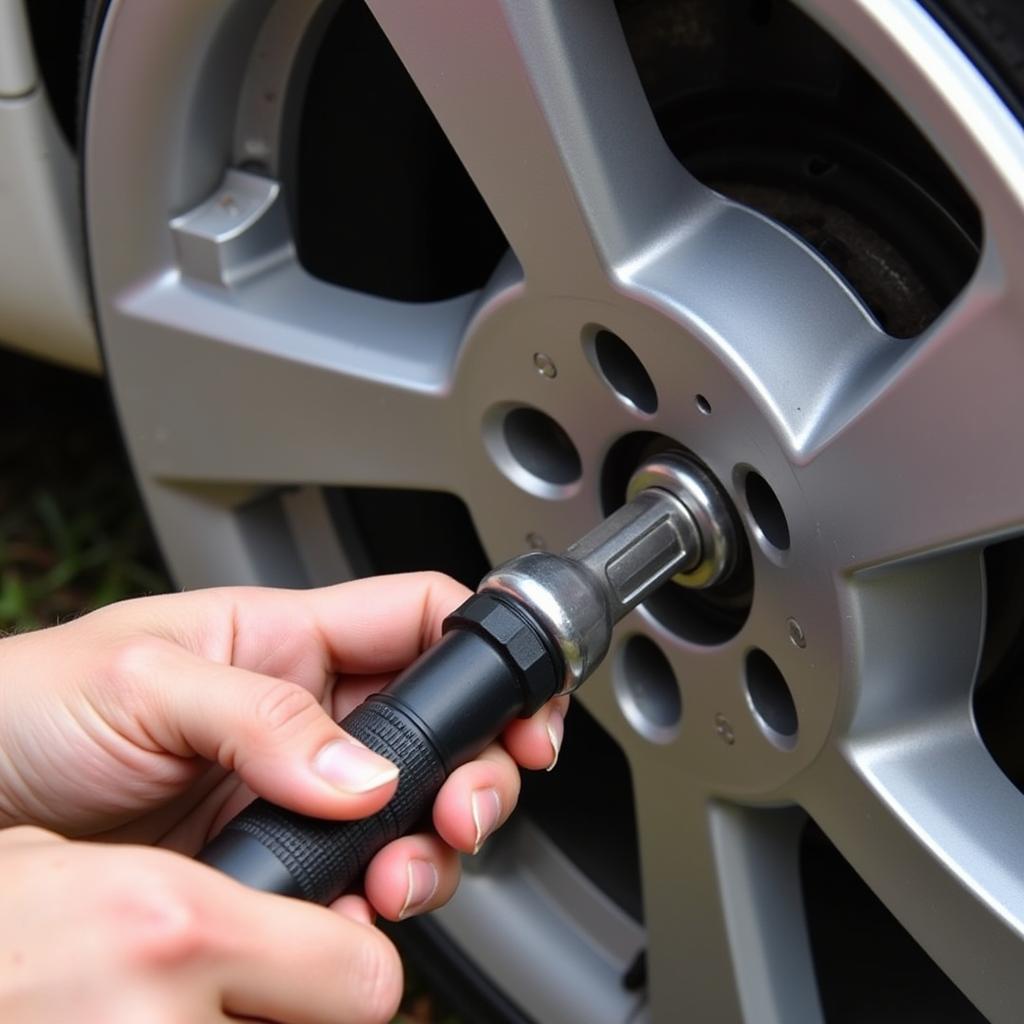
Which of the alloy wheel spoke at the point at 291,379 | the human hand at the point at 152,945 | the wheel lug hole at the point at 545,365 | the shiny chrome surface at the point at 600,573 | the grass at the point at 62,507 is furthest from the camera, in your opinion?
the grass at the point at 62,507

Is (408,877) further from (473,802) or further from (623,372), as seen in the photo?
(623,372)

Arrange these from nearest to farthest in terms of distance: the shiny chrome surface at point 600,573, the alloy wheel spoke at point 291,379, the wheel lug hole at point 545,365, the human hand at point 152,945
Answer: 1. the human hand at point 152,945
2. the shiny chrome surface at point 600,573
3. the wheel lug hole at point 545,365
4. the alloy wheel spoke at point 291,379

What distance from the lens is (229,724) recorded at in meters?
0.62

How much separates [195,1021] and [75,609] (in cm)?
90

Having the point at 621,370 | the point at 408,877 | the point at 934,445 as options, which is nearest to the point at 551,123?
the point at 621,370

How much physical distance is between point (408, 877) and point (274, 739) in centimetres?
11

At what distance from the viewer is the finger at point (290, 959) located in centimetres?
56

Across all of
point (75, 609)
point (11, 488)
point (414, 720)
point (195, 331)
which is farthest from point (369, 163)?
point (11, 488)

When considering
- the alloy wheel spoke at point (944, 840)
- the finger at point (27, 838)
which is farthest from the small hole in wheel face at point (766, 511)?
the finger at point (27, 838)

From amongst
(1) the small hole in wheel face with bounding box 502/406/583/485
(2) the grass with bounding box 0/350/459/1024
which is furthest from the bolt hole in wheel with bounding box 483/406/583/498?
(2) the grass with bounding box 0/350/459/1024

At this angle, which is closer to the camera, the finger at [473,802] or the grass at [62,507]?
the finger at [473,802]

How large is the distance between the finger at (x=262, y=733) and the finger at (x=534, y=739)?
11 cm

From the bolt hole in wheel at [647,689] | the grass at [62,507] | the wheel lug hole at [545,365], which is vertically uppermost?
the wheel lug hole at [545,365]

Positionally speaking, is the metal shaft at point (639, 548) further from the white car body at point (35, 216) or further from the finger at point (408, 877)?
the white car body at point (35, 216)
